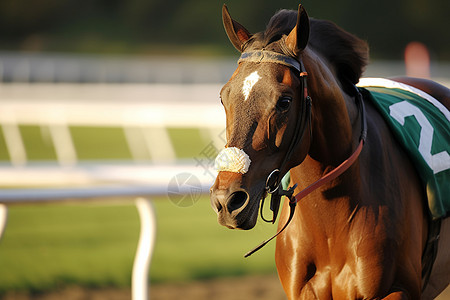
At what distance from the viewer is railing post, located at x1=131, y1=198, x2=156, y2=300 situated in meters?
3.55

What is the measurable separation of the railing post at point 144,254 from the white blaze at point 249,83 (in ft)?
5.14

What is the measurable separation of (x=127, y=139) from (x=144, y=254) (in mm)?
8827

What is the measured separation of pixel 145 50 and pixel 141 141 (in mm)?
22198

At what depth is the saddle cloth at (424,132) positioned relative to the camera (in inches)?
114

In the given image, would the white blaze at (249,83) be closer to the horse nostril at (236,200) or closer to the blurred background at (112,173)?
the horse nostril at (236,200)

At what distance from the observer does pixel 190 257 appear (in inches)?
244

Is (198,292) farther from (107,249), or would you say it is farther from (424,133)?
(424,133)

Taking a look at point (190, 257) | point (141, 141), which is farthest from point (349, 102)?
point (141, 141)

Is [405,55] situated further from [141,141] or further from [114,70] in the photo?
[141,141]

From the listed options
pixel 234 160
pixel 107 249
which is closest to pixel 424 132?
pixel 234 160

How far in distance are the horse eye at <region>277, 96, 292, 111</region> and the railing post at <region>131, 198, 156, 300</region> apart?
1581mm

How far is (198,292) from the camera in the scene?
17.0 ft

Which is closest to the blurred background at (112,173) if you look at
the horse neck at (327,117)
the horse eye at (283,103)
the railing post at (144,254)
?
the railing post at (144,254)

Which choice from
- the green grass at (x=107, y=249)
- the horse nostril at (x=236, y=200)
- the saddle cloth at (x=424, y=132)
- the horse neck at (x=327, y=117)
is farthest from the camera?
the green grass at (x=107, y=249)
